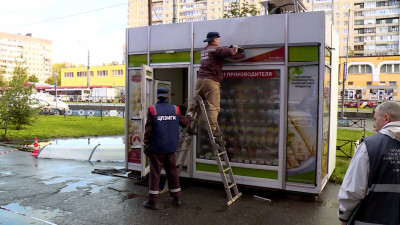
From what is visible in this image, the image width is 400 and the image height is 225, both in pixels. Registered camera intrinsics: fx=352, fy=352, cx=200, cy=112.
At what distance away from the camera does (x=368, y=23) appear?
80062mm

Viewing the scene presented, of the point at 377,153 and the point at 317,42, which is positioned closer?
the point at 377,153

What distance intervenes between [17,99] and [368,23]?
82.1 m

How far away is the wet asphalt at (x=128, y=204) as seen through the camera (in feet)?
17.3

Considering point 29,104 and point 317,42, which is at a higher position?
point 317,42

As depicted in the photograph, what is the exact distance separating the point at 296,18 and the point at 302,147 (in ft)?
7.47

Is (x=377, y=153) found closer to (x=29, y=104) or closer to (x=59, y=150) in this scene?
(x=59, y=150)

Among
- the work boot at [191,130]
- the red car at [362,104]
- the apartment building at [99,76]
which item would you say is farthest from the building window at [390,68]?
the work boot at [191,130]

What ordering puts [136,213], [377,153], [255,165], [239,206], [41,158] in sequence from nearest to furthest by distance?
[377,153]
[136,213]
[239,206]
[255,165]
[41,158]

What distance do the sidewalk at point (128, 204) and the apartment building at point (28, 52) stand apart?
143 m

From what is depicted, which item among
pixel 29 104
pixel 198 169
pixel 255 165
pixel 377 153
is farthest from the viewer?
pixel 29 104

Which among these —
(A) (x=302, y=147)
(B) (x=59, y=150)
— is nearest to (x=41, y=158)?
(B) (x=59, y=150)

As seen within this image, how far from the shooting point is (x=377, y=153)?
8.76 ft

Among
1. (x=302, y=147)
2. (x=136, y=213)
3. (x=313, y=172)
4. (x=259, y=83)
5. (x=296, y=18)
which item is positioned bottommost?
(x=136, y=213)

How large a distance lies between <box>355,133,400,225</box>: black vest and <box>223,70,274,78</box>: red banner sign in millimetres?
3934
